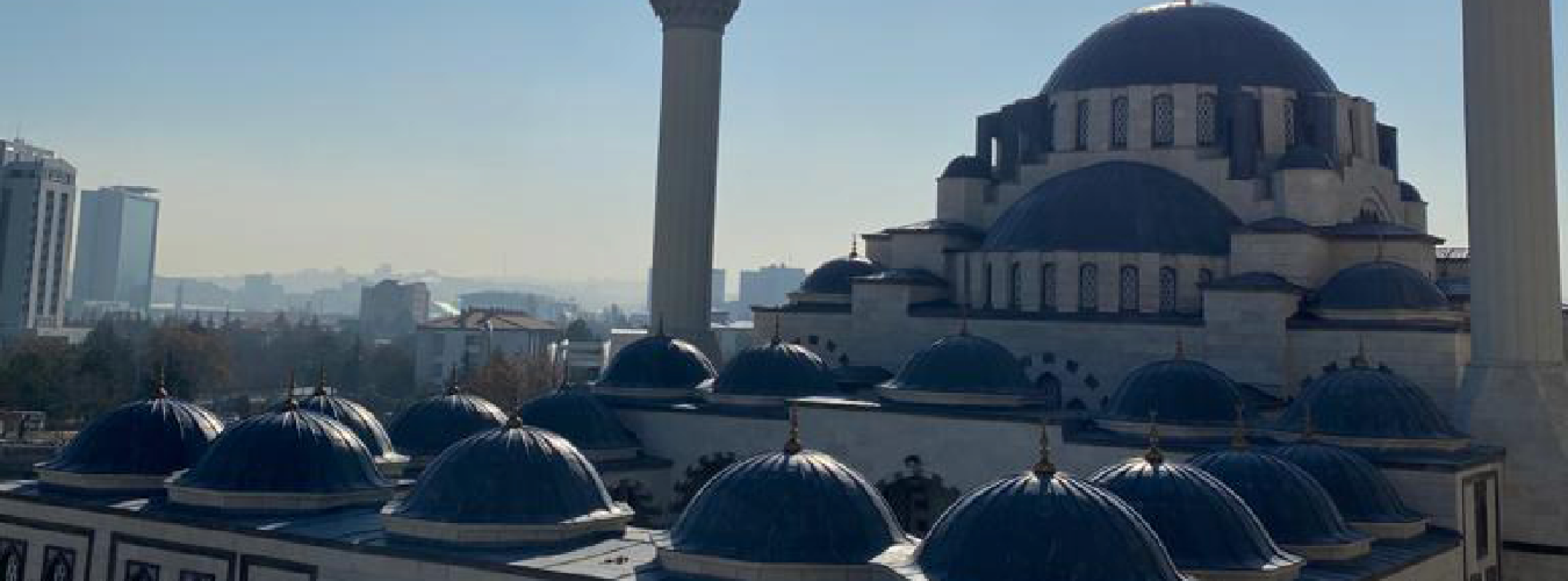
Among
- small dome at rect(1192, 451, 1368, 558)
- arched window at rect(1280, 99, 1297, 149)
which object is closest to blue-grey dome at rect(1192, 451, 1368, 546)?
small dome at rect(1192, 451, 1368, 558)

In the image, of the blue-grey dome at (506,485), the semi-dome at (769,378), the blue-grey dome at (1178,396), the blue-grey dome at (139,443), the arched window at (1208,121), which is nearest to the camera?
the blue-grey dome at (506,485)

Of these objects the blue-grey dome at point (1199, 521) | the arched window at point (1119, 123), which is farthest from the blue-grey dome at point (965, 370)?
the blue-grey dome at point (1199, 521)

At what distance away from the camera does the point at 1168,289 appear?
75.9 feet

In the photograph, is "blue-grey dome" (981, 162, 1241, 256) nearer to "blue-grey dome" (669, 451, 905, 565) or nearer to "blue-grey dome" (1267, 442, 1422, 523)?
"blue-grey dome" (1267, 442, 1422, 523)

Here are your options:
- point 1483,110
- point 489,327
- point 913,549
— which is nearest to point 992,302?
point 1483,110

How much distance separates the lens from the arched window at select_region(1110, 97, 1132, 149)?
26406 millimetres

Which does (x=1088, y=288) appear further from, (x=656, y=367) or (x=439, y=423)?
(x=439, y=423)

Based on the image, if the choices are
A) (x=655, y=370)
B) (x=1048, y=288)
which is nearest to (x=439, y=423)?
(x=655, y=370)

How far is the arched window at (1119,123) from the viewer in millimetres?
26406

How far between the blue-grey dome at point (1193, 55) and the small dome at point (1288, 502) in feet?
45.3

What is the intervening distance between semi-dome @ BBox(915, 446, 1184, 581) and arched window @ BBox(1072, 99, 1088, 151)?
17135 mm

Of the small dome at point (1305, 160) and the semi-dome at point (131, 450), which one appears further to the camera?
the small dome at point (1305, 160)

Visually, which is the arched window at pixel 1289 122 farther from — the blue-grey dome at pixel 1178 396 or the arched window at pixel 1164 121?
the blue-grey dome at pixel 1178 396

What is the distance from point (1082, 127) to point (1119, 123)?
90 cm
